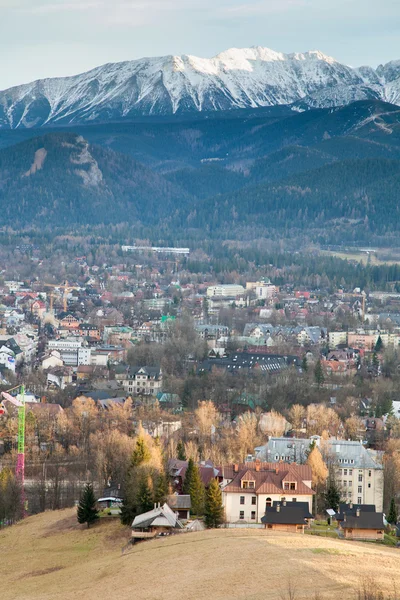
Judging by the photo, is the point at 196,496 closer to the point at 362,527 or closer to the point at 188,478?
the point at 188,478

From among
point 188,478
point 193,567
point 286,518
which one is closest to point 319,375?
point 188,478

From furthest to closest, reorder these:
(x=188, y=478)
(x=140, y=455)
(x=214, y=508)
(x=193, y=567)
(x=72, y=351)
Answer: (x=72, y=351), (x=140, y=455), (x=188, y=478), (x=214, y=508), (x=193, y=567)

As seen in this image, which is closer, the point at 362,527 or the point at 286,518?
the point at 286,518

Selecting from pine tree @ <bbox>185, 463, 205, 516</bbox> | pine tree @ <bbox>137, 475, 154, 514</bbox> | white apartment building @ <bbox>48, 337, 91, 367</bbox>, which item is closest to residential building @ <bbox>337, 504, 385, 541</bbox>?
pine tree @ <bbox>185, 463, 205, 516</bbox>

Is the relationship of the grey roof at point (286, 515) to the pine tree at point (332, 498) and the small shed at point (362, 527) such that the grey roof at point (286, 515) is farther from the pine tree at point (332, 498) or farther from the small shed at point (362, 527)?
the pine tree at point (332, 498)

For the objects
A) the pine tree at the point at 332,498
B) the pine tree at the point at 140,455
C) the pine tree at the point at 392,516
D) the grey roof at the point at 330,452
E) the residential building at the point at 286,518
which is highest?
the pine tree at the point at 140,455

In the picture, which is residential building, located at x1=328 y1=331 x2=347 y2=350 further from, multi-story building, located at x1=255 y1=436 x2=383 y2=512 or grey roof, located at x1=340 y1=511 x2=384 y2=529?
grey roof, located at x1=340 y1=511 x2=384 y2=529

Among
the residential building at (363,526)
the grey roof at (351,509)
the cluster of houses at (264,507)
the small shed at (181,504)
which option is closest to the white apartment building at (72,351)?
the cluster of houses at (264,507)
